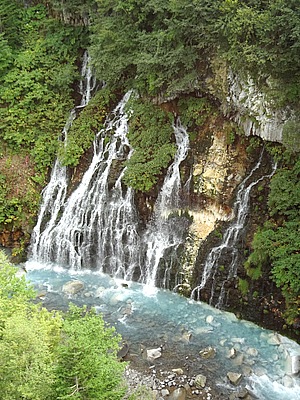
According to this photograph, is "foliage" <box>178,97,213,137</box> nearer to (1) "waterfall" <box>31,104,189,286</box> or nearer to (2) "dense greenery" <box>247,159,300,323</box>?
(1) "waterfall" <box>31,104,189,286</box>

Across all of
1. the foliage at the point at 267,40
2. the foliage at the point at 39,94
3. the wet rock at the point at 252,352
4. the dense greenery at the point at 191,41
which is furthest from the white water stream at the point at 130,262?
the foliage at the point at 267,40

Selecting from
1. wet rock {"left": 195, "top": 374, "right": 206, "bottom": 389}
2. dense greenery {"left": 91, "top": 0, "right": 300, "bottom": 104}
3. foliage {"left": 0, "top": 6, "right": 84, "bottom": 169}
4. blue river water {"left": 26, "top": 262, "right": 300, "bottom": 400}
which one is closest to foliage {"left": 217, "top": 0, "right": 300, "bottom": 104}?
dense greenery {"left": 91, "top": 0, "right": 300, "bottom": 104}

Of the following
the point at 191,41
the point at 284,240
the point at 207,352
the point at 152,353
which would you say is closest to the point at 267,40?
the point at 191,41

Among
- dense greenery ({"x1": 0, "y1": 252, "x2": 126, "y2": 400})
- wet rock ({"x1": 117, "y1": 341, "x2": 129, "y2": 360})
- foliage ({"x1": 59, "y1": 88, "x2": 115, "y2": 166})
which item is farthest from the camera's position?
foliage ({"x1": 59, "y1": 88, "x2": 115, "y2": 166})

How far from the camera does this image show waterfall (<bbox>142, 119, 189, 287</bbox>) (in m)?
14.4

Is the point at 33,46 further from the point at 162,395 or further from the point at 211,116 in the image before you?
the point at 162,395

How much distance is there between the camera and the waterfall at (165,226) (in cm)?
1442

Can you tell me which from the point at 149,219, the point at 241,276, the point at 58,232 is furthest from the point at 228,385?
the point at 58,232

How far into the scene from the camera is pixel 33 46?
60.2 ft

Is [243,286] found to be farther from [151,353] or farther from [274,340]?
[151,353]

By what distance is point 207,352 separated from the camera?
11.6m

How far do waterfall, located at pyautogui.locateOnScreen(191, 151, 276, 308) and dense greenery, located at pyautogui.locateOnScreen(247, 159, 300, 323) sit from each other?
0.69 m

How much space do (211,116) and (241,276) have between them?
5.10 metres

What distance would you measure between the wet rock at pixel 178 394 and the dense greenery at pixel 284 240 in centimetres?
347
